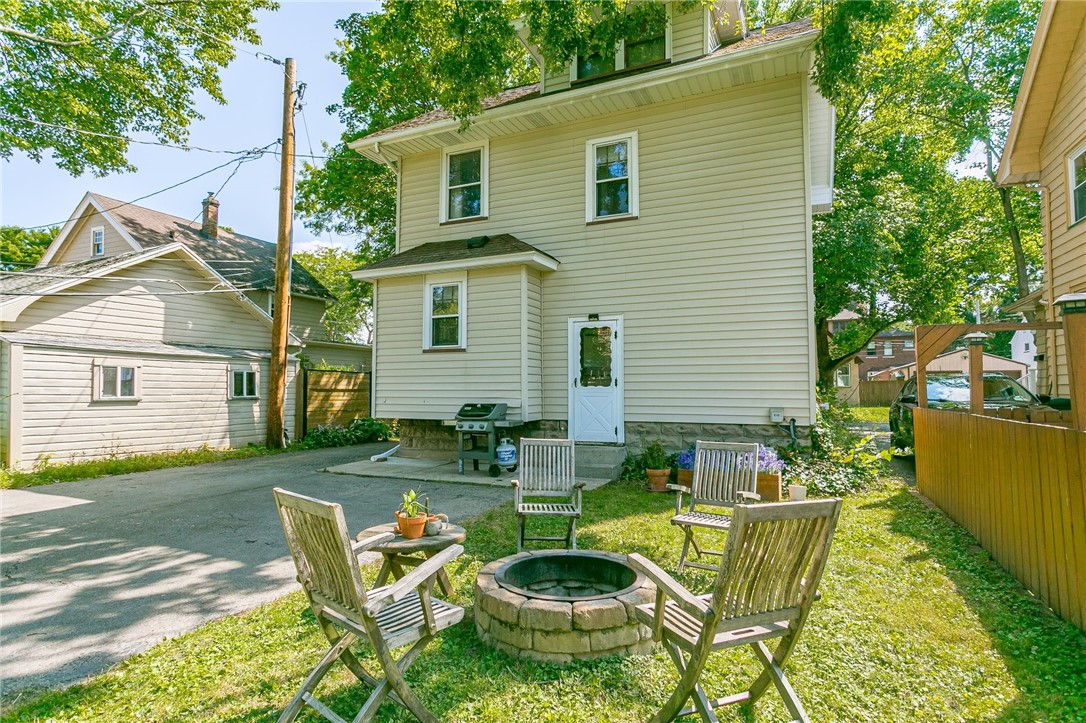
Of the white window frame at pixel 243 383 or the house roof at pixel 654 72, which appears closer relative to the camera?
the house roof at pixel 654 72

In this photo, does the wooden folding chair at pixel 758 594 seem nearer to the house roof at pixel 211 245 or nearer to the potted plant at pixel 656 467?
the potted plant at pixel 656 467

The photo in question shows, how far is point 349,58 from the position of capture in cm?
1555

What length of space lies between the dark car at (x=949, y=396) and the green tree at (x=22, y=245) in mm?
41356

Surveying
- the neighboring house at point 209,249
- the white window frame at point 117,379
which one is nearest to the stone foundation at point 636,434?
the white window frame at point 117,379

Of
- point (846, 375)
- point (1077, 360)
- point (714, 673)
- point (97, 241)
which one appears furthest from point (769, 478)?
point (846, 375)

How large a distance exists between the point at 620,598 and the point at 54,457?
1219 centimetres

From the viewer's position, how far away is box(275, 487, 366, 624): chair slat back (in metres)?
2.24

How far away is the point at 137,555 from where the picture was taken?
5148 mm

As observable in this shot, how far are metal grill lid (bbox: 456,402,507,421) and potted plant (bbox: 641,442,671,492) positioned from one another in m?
2.59

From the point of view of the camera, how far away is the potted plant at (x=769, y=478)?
6672mm

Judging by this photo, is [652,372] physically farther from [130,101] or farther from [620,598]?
[130,101]

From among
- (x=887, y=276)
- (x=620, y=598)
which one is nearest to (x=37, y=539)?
(x=620, y=598)

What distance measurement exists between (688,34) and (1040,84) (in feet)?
19.0

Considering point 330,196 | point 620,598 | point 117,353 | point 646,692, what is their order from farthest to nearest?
point 330,196, point 117,353, point 620,598, point 646,692
